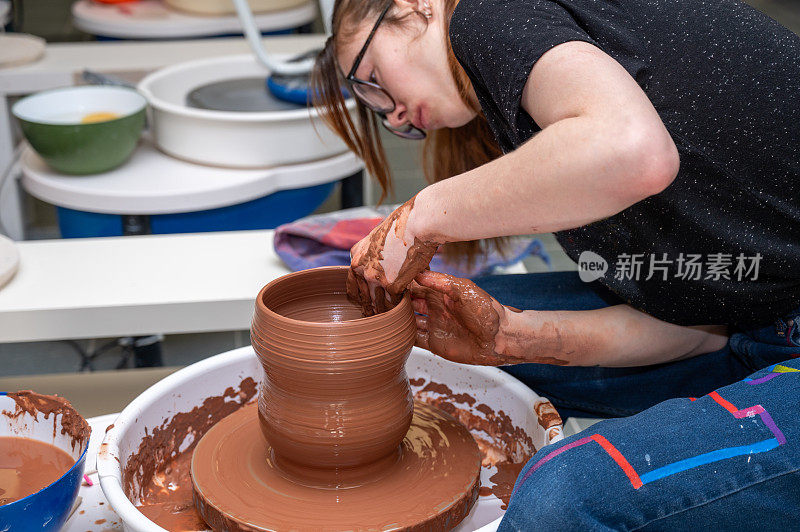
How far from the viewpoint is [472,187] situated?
102 cm

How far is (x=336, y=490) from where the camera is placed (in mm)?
1183

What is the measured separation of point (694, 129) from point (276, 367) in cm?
66

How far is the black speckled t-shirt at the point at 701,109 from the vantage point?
1065 millimetres

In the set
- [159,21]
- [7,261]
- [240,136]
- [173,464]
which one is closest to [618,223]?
[173,464]

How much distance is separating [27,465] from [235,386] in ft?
1.18

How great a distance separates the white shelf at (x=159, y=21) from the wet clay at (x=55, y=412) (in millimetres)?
2750

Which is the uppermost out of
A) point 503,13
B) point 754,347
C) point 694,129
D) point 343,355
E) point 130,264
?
point 503,13

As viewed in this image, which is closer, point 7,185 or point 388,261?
point 388,261

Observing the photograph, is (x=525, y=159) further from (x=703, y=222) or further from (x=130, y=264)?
(x=130, y=264)

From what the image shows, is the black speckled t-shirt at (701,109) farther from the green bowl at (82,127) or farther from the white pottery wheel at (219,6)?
the white pottery wheel at (219,6)

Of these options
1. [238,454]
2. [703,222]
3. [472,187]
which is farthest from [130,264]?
[703,222]

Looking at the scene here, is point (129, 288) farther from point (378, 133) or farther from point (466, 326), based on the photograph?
point (466, 326)

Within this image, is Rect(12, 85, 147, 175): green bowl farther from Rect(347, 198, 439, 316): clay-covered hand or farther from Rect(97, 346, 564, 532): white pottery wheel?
Rect(347, 198, 439, 316): clay-covered hand

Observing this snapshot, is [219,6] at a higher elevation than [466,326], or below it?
below
